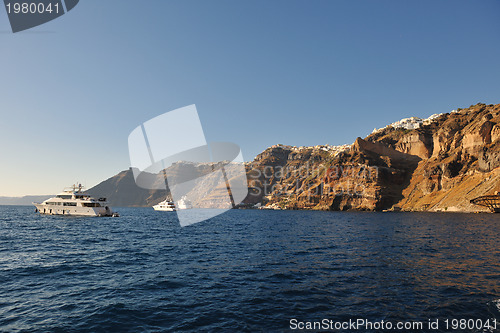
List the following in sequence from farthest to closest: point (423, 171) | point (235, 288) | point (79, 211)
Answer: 1. point (423, 171)
2. point (79, 211)
3. point (235, 288)

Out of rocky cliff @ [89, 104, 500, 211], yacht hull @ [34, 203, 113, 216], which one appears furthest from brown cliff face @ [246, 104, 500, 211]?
yacht hull @ [34, 203, 113, 216]

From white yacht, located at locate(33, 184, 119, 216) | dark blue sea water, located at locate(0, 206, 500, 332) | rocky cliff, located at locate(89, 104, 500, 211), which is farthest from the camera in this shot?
rocky cliff, located at locate(89, 104, 500, 211)

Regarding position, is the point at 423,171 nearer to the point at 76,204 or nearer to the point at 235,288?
the point at 235,288

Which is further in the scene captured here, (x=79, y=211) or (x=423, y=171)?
(x=423, y=171)

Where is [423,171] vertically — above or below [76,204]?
above

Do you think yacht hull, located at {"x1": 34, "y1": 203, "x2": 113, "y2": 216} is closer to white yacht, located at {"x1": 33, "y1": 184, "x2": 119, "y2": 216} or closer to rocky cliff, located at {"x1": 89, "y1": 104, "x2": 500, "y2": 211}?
white yacht, located at {"x1": 33, "y1": 184, "x2": 119, "y2": 216}

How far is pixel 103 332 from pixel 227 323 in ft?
18.1

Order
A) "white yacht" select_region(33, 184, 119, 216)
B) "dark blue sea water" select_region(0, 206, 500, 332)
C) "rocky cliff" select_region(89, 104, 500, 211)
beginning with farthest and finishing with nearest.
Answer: "rocky cliff" select_region(89, 104, 500, 211) → "white yacht" select_region(33, 184, 119, 216) → "dark blue sea water" select_region(0, 206, 500, 332)

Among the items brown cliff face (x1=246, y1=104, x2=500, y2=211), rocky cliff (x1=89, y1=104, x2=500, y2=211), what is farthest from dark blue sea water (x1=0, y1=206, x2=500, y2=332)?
brown cliff face (x1=246, y1=104, x2=500, y2=211)

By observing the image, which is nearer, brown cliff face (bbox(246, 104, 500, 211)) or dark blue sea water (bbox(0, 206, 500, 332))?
dark blue sea water (bbox(0, 206, 500, 332))

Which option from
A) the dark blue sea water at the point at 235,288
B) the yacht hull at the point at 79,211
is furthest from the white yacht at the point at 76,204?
the dark blue sea water at the point at 235,288

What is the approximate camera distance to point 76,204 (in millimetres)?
74250

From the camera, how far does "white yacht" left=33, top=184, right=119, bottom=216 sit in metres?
73.8

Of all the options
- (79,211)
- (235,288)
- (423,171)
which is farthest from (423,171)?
(79,211)
